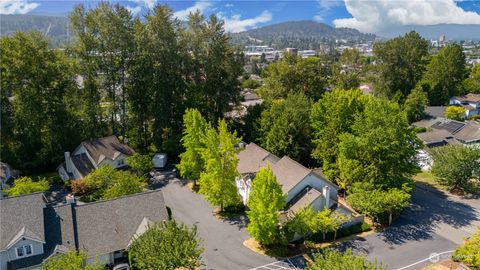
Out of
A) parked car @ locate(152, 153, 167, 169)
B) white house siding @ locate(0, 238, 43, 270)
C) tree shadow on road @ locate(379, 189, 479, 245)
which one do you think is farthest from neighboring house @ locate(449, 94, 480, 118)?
white house siding @ locate(0, 238, 43, 270)

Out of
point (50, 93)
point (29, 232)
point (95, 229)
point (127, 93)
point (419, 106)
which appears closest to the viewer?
point (29, 232)

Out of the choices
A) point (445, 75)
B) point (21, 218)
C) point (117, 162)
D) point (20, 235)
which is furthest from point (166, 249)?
point (445, 75)

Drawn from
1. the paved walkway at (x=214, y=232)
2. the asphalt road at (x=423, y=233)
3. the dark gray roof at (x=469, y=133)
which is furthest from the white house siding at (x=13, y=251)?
the dark gray roof at (x=469, y=133)

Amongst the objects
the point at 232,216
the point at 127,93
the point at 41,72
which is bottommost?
the point at 232,216

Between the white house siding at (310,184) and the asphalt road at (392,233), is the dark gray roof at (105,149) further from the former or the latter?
the white house siding at (310,184)

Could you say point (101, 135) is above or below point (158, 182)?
above

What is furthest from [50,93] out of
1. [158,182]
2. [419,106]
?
[419,106]

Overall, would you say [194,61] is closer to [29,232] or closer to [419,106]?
[29,232]

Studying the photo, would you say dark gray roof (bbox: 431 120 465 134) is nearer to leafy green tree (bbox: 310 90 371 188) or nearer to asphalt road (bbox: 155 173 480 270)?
asphalt road (bbox: 155 173 480 270)
